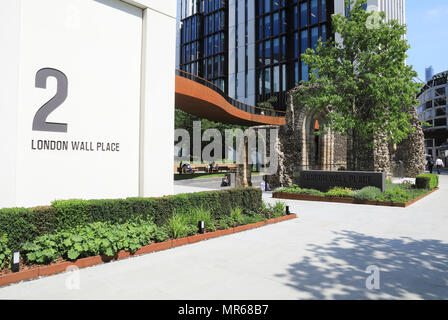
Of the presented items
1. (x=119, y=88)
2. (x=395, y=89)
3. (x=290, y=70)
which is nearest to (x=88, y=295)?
(x=119, y=88)

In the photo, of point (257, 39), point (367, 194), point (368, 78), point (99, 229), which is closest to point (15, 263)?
point (99, 229)

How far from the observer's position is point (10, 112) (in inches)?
253

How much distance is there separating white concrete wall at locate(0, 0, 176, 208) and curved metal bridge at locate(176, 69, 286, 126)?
10.5 m

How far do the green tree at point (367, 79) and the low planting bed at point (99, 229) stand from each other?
11.3 meters

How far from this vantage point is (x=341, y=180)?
16.2m

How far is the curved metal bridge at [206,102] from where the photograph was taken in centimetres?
2078

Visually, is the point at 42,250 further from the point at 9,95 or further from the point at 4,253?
the point at 9,95

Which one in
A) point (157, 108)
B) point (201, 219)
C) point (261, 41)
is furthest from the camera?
point (261, 41)

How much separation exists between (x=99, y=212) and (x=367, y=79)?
1572 cm

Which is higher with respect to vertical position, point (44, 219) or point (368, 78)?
point (368, 78)

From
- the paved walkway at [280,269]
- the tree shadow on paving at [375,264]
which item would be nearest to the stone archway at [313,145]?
the paved walkway at [280,269]

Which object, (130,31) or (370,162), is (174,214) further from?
(370,162)

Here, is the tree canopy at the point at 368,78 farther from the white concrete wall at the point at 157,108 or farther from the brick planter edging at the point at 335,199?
the white concrete wall at the point at 157,108
